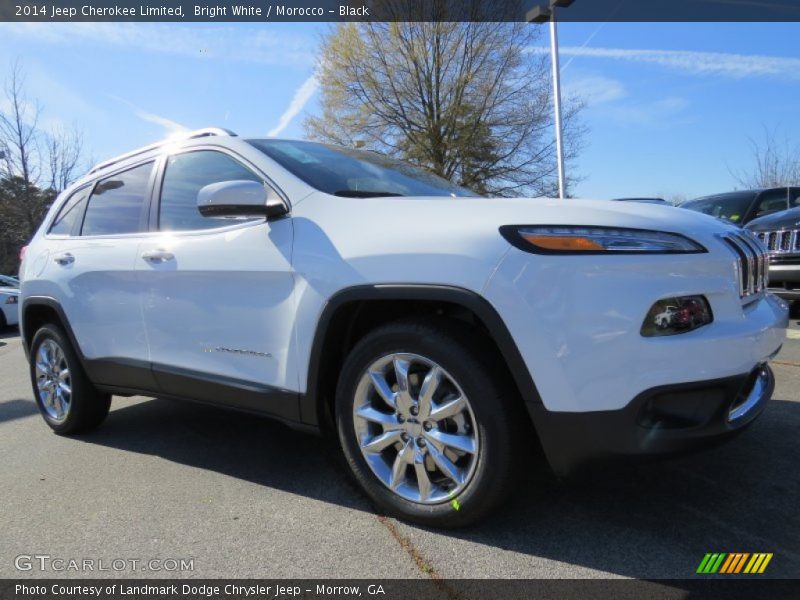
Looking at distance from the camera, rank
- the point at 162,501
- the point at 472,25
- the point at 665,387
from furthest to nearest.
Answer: the point at 472,25
the point at 162,501
the point at 665,387

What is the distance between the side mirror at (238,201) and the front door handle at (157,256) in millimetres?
581

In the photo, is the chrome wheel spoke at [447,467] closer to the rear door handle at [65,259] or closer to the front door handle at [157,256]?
the front door handle at [157,256]

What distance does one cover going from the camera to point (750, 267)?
234 cm

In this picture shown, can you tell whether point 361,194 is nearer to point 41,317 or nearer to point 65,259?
point 65,259

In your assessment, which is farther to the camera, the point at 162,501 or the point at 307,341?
the point at 162,501

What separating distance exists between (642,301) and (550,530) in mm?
1015

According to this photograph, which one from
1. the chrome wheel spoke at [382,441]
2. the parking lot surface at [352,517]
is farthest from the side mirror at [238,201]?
the parking lot surface at [352,517]

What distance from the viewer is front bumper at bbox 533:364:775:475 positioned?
2.01 m

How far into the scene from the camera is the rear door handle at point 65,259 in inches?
152

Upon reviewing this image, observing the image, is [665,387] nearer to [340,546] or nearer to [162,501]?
[340,546]

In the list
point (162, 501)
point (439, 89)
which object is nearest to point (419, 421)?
point (162, 501)

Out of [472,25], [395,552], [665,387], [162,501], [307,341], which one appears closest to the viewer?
[665,387]

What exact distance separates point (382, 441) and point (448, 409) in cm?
35

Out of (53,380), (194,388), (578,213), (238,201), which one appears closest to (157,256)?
(194,388)
